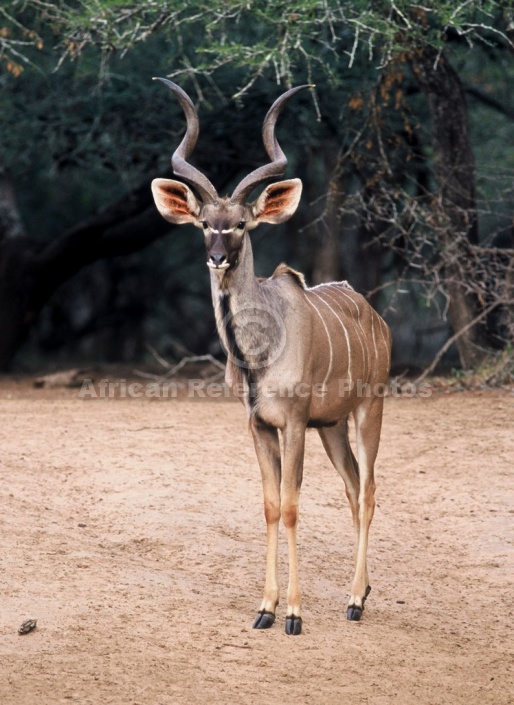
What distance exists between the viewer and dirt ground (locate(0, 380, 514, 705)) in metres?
4.04

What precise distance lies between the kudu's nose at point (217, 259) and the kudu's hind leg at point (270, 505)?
0.68 m

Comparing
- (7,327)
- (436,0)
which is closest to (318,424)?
(436,0)

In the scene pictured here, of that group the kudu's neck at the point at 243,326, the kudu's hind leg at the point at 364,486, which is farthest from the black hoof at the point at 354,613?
the kudu's neck at the point at 243,326

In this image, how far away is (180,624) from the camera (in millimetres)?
4449

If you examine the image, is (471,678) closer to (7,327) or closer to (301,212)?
(7,327)

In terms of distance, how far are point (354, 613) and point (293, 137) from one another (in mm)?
7456

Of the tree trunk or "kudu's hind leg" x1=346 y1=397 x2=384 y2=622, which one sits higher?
the tree trunk

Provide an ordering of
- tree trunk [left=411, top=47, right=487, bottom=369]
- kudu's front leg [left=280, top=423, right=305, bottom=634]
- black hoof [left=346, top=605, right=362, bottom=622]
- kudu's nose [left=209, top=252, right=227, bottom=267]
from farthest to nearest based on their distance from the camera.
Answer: tree trunk [left=411, top=47, right=487, bottom=369]
black hoof [left=346, top=605, right=362, bottom=622]
kudu's front leg [left=280, top=423, right=305, bottom=634]
kudu's nose [left=209, top=252, right=227, bottom=267]

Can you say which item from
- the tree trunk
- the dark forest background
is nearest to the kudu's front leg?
the dark forest background

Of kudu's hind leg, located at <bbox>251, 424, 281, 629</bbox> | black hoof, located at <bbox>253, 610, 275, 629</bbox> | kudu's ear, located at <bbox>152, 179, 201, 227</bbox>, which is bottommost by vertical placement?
black hoof, located at <bbox>253, 610, 275, 629</bbox>

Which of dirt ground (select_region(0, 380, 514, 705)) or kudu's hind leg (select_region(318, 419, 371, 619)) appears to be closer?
dirt ground (select_region(0, 380, 514, 705))

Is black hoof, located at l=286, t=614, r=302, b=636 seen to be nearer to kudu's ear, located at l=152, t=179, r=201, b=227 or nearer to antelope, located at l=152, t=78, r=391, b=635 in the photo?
antelope, located at l=152, t=78, r=391, b=635

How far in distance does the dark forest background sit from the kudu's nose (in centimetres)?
314

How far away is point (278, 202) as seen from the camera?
487 cm
